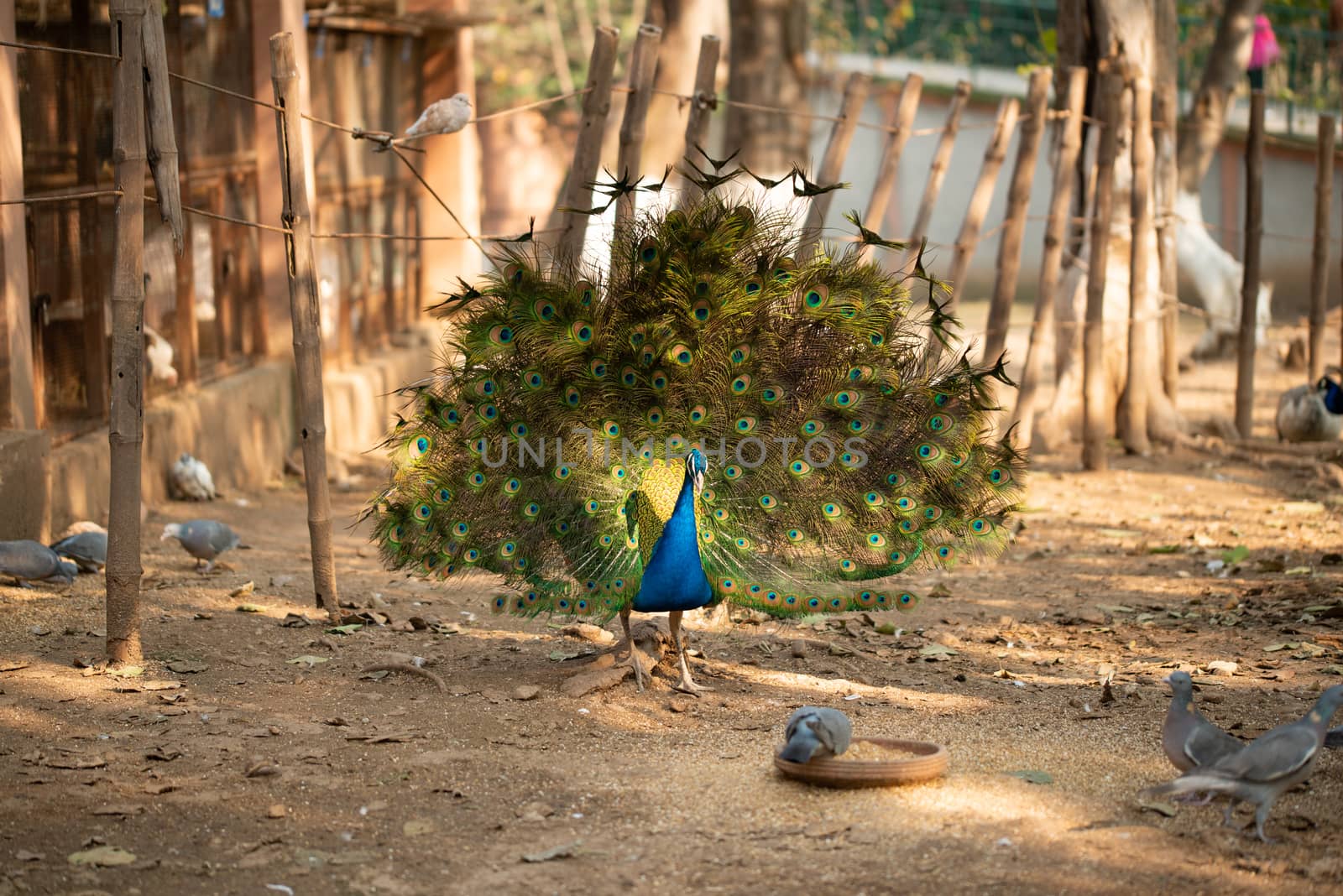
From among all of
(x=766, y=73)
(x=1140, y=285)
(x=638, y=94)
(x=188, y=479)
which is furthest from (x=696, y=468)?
(x=766, y=73)

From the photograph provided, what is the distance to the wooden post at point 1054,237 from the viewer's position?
34.2 ft

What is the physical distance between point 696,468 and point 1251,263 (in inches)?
327

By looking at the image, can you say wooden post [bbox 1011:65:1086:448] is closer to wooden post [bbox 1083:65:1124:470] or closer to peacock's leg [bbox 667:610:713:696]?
wooden post [bbox 1083:65:1124:470]

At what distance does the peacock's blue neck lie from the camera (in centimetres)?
543

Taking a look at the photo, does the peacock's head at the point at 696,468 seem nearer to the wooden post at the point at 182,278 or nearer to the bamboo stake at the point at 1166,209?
the wooden post at the point at 182,278

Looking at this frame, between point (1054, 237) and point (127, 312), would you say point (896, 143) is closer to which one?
point (1054, 237)

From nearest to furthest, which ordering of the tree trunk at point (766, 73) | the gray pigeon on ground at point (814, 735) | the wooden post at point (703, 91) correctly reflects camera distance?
the gray pigeon on ground at point (814, 735), the wooden post at point (703, 91), the tree trunk at point (766, 73)

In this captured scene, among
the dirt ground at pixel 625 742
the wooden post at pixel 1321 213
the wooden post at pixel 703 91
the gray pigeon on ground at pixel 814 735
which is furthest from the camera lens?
the wooden post at pixel 1321 213

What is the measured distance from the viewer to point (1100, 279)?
10727 mm

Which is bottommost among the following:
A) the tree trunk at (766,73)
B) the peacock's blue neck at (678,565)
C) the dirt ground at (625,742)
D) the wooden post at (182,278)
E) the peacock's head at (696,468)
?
the dirt ground at (625,742)

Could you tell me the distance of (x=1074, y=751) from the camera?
516cm

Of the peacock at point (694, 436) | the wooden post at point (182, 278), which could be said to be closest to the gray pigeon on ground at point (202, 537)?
the peacock at point (694, 436)

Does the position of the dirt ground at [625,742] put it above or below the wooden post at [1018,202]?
below

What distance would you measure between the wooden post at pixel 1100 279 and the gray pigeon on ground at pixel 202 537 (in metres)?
6.33
